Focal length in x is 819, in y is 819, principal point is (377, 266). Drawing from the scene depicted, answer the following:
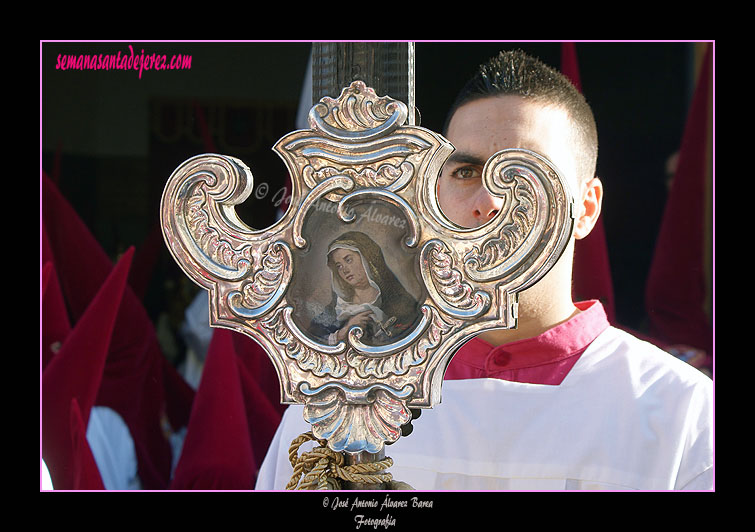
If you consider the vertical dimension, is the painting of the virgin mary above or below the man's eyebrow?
below

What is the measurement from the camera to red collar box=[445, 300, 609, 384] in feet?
4.43

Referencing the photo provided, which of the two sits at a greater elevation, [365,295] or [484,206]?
[484,206]

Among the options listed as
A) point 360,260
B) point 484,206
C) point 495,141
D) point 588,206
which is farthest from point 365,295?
point 588,206

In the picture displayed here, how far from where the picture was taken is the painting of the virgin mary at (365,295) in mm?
875

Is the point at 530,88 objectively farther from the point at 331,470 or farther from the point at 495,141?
the point at 331,470

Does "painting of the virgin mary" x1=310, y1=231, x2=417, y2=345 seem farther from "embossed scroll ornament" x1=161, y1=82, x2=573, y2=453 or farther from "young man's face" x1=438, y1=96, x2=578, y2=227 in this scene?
"young man's face" x1=438, y1=96, x2=578, y2=227

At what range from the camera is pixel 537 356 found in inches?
53.3

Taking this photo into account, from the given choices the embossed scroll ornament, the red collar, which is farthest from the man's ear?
the embossed scroll ornament

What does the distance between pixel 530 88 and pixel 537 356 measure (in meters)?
0.44

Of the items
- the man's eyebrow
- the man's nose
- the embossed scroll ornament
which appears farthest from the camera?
the man's eyebrow

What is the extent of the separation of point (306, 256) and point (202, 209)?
0.13m

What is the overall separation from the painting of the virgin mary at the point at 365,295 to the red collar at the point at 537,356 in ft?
1.68

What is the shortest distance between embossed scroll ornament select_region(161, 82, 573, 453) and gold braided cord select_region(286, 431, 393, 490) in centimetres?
Answer: 3
